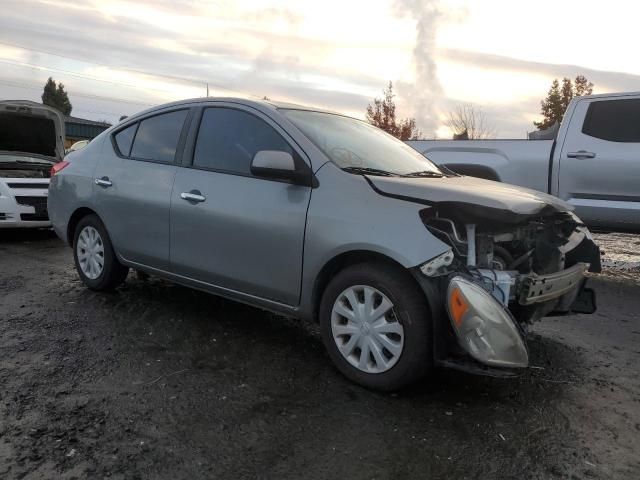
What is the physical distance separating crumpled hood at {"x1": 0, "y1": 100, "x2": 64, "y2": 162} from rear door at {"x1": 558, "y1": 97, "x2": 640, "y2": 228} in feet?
25.5

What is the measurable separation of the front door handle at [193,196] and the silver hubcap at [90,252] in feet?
4.20

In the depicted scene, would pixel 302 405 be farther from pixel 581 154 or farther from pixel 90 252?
pixel 581 154

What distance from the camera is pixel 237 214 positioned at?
396 centimetres

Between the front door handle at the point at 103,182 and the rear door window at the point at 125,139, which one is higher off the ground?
the rear door window at the point at 125,139

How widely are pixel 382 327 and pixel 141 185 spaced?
2445 mm

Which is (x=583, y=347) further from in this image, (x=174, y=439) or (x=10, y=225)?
(x=10, y=225)

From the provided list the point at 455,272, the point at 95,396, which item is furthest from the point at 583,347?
the point at 95,396

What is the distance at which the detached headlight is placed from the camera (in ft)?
9.86

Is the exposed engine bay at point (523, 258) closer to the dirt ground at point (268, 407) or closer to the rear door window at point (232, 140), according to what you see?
the dirt ground at point (268, 407)

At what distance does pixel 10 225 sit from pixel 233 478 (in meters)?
6.87

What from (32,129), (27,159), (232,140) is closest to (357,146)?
(232,140)

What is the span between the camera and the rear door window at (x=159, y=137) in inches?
182

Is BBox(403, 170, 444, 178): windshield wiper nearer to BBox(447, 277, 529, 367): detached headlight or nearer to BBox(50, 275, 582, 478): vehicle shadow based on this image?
BBox(447, 277, 529, 367): detached headlight

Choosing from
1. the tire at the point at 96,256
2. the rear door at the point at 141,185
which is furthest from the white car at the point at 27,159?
the rear door at the point at 141,185
